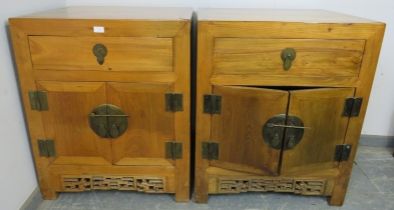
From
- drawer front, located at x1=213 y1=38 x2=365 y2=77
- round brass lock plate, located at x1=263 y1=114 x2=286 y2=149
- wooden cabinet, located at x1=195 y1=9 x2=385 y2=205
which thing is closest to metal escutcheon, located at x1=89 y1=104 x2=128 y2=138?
wooden cabinet, located at x1=195 y1=9 x2=385 y2=205

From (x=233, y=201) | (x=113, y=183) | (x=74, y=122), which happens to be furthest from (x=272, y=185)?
(x=74, y=122)

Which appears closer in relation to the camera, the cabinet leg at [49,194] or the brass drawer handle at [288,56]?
the brass drawer handle at [288,56]

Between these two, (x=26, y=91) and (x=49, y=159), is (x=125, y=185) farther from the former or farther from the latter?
(x=26, y=91)

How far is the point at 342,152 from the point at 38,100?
1.11m

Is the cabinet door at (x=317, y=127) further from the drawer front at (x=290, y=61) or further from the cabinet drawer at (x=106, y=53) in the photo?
the cabinet drawer at (x=106, y=53)

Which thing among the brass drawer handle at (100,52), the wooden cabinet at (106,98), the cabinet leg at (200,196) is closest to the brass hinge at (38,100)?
the wooden cabinet at (106,98)

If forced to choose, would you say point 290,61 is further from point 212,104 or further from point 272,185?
point 272,185

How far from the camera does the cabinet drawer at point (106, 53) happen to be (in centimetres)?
95

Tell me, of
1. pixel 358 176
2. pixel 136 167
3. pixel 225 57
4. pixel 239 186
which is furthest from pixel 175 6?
pixel 358 176

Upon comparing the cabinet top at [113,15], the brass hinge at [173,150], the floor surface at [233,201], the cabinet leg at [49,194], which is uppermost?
the cabinet top at [113,15]

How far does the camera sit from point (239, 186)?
1.17 m

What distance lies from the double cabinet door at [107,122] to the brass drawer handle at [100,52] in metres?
0.09

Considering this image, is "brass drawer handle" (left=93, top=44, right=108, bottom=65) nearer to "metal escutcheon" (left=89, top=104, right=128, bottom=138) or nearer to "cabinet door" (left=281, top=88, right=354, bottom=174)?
"metal escutcheon" (left=89, top=104, right=128, bottom=138)

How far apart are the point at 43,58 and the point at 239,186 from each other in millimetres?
853
